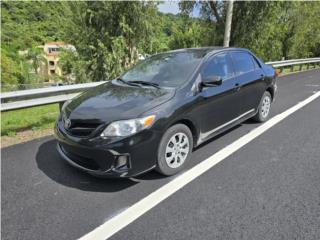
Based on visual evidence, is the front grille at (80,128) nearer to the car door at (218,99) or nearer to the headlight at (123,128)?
the headlight at (123,128)

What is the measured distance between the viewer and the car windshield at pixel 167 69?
152 inches

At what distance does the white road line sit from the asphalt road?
7cm

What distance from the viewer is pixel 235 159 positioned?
12.8 feet

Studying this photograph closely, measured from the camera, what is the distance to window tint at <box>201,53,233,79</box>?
4004 millimetres

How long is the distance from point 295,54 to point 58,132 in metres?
28.9

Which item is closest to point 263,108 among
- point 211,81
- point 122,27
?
point 211,81

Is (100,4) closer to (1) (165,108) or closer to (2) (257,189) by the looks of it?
(1) (165,108)

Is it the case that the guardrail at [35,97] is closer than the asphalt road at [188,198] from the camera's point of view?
No

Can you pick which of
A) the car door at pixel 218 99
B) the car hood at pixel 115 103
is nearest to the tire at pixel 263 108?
the car door at pixel 218 99

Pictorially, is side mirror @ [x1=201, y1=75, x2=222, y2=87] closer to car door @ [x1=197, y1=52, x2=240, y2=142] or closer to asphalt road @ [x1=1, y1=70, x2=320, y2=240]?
car door @ [x1=197, y1=52, x2=240, y2=142]

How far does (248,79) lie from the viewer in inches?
190

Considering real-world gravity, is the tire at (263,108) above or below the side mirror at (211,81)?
below

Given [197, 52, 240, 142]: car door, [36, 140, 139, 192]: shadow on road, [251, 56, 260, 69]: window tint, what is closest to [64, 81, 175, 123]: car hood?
[197, 52, 240, 142]: car door

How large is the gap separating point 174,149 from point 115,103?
973mm
